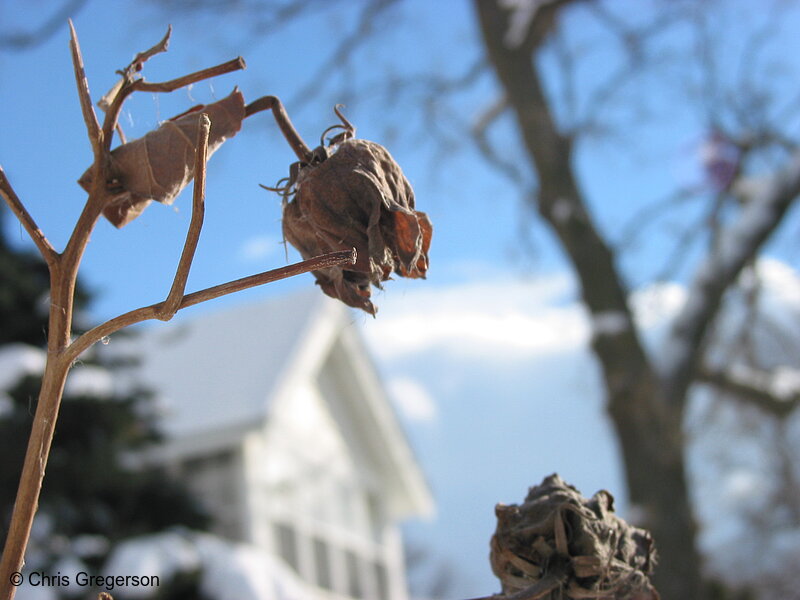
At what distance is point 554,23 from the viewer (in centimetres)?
566

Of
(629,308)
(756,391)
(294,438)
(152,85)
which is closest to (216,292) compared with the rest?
(152,85)

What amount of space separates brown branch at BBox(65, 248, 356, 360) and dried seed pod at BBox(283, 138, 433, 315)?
0.23 feet

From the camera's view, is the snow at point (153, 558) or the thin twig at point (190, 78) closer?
the thin twig at point (190, 78)

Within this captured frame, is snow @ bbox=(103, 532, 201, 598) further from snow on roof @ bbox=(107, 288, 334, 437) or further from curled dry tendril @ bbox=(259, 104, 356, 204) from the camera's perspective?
curled dry tendril @ bbox=(259, 104, 356, 204)

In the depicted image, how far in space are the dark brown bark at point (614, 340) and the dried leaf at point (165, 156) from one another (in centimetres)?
403

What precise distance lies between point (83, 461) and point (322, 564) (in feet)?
10.9

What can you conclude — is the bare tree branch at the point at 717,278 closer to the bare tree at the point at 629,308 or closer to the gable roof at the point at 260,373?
the bare tree at the point at 629,308

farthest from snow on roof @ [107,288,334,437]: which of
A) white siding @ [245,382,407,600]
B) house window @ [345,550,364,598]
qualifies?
house window @ [345,550,364,598]

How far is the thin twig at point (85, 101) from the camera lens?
1.24ft

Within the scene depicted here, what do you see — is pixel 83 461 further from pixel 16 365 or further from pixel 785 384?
pixel 785 384

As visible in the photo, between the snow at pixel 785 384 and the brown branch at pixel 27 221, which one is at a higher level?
the snow at pixel 785 384

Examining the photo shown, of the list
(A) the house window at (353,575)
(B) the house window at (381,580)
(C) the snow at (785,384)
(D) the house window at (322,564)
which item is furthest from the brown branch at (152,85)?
(B) the house window at (381,580)

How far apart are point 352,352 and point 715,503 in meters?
8.00

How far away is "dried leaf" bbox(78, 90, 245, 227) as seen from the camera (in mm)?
387
